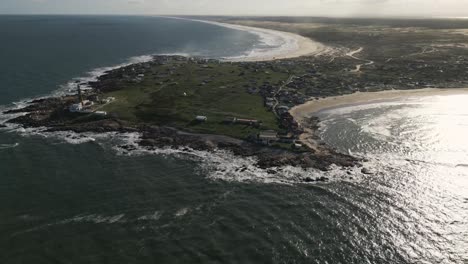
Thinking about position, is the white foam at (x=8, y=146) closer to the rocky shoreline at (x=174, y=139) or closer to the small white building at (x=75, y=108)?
the rocky shoreline at (x=174, y=139)

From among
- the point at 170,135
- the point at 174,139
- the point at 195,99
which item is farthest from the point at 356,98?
the point at 174,139

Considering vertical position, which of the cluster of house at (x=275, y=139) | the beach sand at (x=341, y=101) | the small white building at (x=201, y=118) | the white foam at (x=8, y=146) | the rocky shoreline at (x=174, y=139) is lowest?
the white foam at (x=8, y=146)

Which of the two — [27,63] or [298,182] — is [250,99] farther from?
[27,63]

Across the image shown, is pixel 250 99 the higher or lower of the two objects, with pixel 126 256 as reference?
higher

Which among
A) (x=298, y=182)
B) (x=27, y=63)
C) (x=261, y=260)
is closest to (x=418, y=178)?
(x=298, y=182)

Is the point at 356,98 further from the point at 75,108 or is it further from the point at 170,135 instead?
the point at 75,108

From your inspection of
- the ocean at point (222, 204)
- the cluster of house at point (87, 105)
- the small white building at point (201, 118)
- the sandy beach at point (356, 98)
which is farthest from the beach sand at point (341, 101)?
the cluster of house at point (87, 105)

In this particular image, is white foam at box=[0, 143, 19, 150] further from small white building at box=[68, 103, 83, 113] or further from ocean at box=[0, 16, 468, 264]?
small white building at box=[68, 103, 83, 113]
